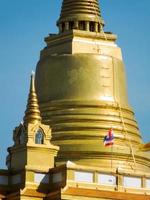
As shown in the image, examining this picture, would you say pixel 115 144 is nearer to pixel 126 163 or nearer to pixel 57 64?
pixel 126 163

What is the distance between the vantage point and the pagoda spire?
256 ft

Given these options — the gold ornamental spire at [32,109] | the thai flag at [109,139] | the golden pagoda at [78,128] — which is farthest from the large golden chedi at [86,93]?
the gold ornamental spire at [32,109]

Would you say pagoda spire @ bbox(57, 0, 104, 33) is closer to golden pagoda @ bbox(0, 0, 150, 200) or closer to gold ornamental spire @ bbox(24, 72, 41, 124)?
golden pagoda @ bbox(0, 0, 150, 200)

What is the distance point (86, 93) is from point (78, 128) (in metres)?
2.87

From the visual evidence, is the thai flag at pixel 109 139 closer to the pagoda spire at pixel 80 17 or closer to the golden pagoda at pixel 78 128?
the golden pagoda at pixel 78 128

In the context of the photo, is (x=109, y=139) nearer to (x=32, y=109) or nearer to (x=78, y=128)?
(x=78, y=128)

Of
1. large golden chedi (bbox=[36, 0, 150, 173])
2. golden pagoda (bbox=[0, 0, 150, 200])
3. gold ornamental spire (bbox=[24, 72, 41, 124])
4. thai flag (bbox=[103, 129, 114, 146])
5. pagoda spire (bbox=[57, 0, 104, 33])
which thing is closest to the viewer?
golden pagoda (bbox=[0, 0, 150, 200])

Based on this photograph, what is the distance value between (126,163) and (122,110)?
4.57 m

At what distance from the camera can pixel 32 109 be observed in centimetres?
7056

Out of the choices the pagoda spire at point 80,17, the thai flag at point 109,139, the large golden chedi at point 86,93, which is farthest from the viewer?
the pagoda spire at point 80,17

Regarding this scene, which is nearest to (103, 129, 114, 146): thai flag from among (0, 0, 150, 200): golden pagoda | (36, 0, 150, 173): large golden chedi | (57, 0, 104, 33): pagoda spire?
(0, 0, 150, 200): golden pagoda

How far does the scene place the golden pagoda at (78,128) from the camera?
6744 centimetres

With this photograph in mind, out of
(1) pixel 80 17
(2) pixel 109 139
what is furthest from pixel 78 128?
(1) pixel 80 17

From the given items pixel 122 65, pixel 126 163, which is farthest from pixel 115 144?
pixel 122 65
